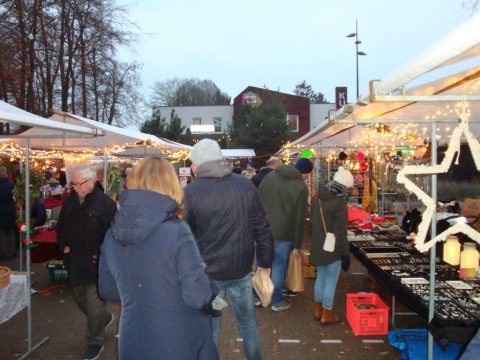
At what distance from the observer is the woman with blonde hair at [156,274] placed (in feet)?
6.36

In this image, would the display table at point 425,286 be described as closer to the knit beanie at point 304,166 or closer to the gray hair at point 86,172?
the knit beanie at point 304,166

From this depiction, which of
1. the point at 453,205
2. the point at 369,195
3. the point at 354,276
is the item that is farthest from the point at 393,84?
the point at 369,195

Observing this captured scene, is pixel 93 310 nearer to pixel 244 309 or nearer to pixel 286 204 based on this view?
pixel 244 309

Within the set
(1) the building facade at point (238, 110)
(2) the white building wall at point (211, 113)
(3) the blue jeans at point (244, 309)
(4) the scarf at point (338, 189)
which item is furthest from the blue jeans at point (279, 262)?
(2) the white building wall at point (211, 113)

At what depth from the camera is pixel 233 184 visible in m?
2.96

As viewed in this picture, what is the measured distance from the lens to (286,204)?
198 inches

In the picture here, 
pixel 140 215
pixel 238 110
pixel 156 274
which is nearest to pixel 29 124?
pixel 140 215

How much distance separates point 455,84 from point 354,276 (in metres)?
3.74

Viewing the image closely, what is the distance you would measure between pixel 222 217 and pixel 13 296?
6.93ft

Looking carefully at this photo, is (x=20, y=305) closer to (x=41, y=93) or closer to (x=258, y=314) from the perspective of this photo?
(x=258, y=314)

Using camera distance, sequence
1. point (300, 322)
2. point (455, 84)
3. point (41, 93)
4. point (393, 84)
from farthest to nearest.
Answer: point (41, 93)
point (300, 322)
point (455, 84)
point (393, 84)

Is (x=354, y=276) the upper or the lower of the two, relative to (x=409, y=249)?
lower

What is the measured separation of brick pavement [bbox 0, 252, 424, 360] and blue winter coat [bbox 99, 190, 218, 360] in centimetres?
217

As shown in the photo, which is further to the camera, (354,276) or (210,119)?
(210,119)
